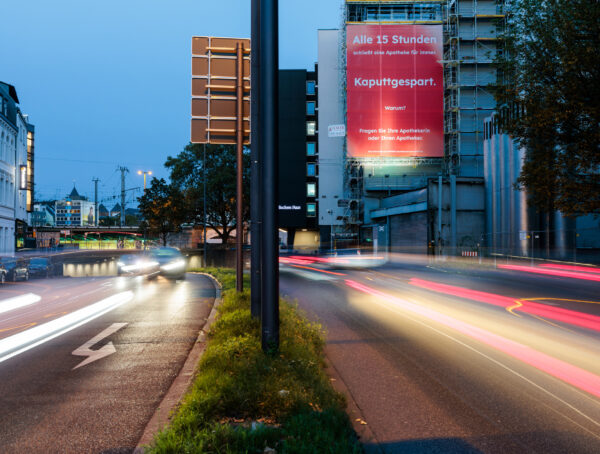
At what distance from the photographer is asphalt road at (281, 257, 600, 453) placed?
14.0 ft

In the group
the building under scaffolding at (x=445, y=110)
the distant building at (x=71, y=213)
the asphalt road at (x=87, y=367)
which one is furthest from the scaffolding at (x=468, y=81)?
the distant building at (x=71, y=213)

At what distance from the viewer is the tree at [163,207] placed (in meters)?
54.4

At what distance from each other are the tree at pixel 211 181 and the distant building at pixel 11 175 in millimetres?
17882

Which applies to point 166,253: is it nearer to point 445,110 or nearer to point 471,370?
point 471,370

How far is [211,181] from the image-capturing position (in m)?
50.8

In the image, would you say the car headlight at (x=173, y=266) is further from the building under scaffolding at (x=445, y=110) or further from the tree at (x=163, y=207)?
the tree at (x=163, y=207)

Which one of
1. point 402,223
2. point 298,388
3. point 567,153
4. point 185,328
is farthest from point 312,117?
point 298,388

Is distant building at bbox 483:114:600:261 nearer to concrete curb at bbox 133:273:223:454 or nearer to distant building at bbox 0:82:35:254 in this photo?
concrete curb at bbox 133:273:223:454

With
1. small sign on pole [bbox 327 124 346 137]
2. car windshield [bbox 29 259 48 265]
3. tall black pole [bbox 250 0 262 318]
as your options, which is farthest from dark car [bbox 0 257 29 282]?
small sign on pole [bbox 327 124 346 137]

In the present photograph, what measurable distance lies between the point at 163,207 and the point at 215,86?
47.5m

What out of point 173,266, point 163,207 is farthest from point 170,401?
point 163,207

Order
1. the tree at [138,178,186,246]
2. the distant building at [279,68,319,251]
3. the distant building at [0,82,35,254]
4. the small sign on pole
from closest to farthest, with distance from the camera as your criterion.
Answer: the distant building at [0,82,35,254]
the small sign on pole
the tree at [138,178,186,246]
the distant building at [279,68,319,251]

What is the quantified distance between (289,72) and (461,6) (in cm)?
2435

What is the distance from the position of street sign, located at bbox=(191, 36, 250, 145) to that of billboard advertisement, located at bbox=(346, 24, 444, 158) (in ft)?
109
